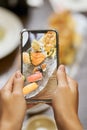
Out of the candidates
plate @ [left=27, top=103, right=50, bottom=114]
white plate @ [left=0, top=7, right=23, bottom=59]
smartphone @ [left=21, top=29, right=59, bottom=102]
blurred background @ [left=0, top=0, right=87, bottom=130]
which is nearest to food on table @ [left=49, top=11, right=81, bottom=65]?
blurred background @ [left=0, top=0, right=87, bottom=130]

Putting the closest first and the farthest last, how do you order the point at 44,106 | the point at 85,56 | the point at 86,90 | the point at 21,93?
the point at 21,93, the point at 44,106, the point at 86,90, the point at 85,56

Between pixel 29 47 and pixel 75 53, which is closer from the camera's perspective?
pixel 29 47

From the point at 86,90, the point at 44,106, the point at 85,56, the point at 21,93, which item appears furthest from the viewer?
the point at 85,56

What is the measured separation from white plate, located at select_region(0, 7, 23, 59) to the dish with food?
1.20 ft

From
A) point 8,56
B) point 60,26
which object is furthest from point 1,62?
point 60,26

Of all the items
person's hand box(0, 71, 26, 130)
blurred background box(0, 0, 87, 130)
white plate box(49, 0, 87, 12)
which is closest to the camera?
person's hand box(0, 71, 26, 130)

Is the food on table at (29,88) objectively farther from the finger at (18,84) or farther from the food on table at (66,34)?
the food on table at (66,34)

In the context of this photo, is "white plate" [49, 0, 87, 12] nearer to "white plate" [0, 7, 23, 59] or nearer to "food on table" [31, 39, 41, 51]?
"white plate" [0, 7, 23, 59]

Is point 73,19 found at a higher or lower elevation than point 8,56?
higher

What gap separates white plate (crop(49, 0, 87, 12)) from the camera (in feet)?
4.20

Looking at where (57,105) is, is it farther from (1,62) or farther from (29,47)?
(1,62)

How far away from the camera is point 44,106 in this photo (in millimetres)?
894

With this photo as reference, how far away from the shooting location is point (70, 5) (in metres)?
1.30

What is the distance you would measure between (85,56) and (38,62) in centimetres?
42
